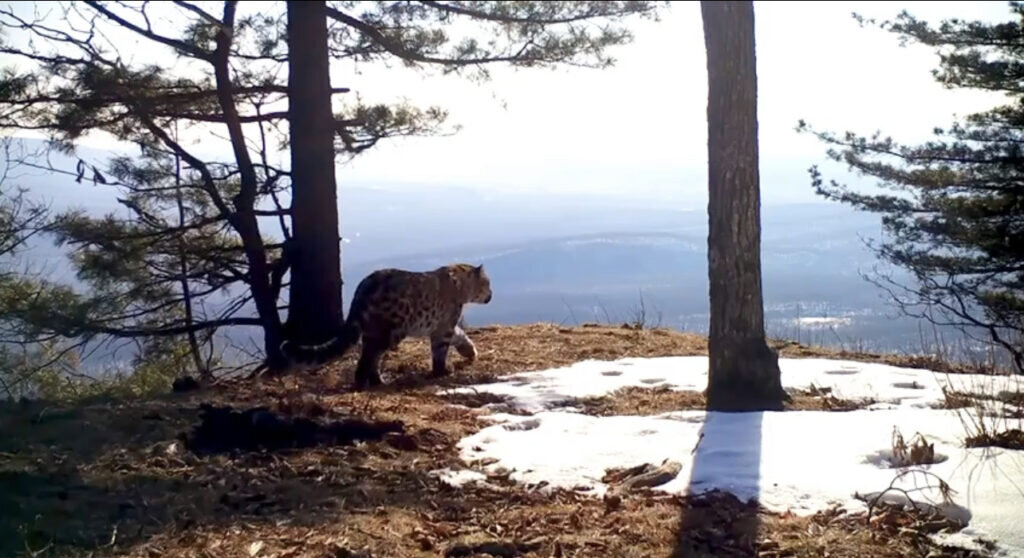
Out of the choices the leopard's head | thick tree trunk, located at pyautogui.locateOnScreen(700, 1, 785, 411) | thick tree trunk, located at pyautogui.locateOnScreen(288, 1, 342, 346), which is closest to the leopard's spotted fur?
the leopard's head

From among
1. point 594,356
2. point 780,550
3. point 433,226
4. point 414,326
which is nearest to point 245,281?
point 414,326

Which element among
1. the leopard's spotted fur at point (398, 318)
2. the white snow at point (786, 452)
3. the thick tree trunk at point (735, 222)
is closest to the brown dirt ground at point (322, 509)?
the white snow at point (786, 452)

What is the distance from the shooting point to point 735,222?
7.05 m

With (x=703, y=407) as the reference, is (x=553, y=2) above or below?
above

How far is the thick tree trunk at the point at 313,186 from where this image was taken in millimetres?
10531

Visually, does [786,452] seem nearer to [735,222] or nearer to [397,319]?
[735,222]

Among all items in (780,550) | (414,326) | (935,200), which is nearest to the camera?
(780,550)

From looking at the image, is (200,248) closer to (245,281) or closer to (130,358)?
(245,281)

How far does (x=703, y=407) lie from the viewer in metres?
7.23

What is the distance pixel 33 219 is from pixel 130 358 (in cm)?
208

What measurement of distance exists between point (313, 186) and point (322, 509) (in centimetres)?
614

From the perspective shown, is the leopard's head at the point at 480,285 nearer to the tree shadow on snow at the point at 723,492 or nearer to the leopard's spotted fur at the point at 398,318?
the leopard's spotted fur at the point at 398,318

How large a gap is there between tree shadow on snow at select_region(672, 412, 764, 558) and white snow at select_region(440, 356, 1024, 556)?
0.01 m

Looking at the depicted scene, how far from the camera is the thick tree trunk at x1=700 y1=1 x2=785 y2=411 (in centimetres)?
693
